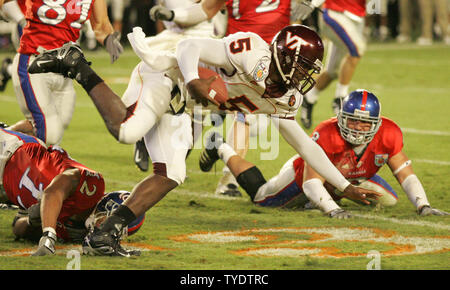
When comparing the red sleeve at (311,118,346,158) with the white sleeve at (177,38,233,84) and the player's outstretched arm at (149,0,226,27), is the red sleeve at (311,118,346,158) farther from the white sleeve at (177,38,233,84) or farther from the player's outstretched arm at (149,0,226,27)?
the player's outstretched arm at (149,0,226,27)

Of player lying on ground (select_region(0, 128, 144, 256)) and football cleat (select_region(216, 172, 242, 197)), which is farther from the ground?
player lying on ground (select_region(0, 128, 144, 256))

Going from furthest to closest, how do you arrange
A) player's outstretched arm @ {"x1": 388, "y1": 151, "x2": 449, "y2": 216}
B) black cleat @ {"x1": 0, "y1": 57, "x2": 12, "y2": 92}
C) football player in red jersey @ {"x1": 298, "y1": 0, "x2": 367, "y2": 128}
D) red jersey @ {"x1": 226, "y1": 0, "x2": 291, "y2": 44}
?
football player in red jersey @ {"x1": 298, "y1": 0, "x2": 367, "y2": 128} → black cleat @ {"x1": 0, "y1": 57, "x2": 12, "y2": 92} → red jersey @ {"x1": 226, "y1": 0, "x2": 291, "y2": 44} → player's outstretched arm @ {"x1": 388, "y1": 151, "x2": 449, "y2": 216}

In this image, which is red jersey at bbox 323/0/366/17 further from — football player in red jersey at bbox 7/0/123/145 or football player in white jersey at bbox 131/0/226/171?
football player in red jersey at bbox 7/0/123/145

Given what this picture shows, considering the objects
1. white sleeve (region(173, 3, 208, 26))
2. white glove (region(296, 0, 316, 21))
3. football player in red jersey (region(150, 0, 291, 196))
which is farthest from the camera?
white glove (region(296, 0, 316, 21))

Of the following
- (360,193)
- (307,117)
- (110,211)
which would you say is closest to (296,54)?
(360,193)

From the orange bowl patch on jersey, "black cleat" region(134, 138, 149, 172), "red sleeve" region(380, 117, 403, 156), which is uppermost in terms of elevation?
the orange bowl patch on jersey

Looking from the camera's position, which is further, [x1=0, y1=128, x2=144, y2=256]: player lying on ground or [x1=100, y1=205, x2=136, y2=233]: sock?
[x1=0, y1=128, x2=144, y2=256]: player lying on ground

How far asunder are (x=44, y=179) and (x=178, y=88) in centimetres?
84

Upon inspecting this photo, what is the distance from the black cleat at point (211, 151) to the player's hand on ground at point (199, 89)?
1708 mm

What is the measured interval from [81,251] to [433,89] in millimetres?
8154

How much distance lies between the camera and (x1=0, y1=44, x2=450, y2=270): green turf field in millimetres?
4457

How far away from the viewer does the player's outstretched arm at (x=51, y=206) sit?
4465 mm

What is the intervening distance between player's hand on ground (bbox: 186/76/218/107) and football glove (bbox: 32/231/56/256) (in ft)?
3.17

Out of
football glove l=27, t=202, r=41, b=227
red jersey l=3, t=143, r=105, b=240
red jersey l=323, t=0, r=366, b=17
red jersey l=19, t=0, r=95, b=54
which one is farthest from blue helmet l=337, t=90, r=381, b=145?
red jersey l=323, t=0, r=366, b=17
